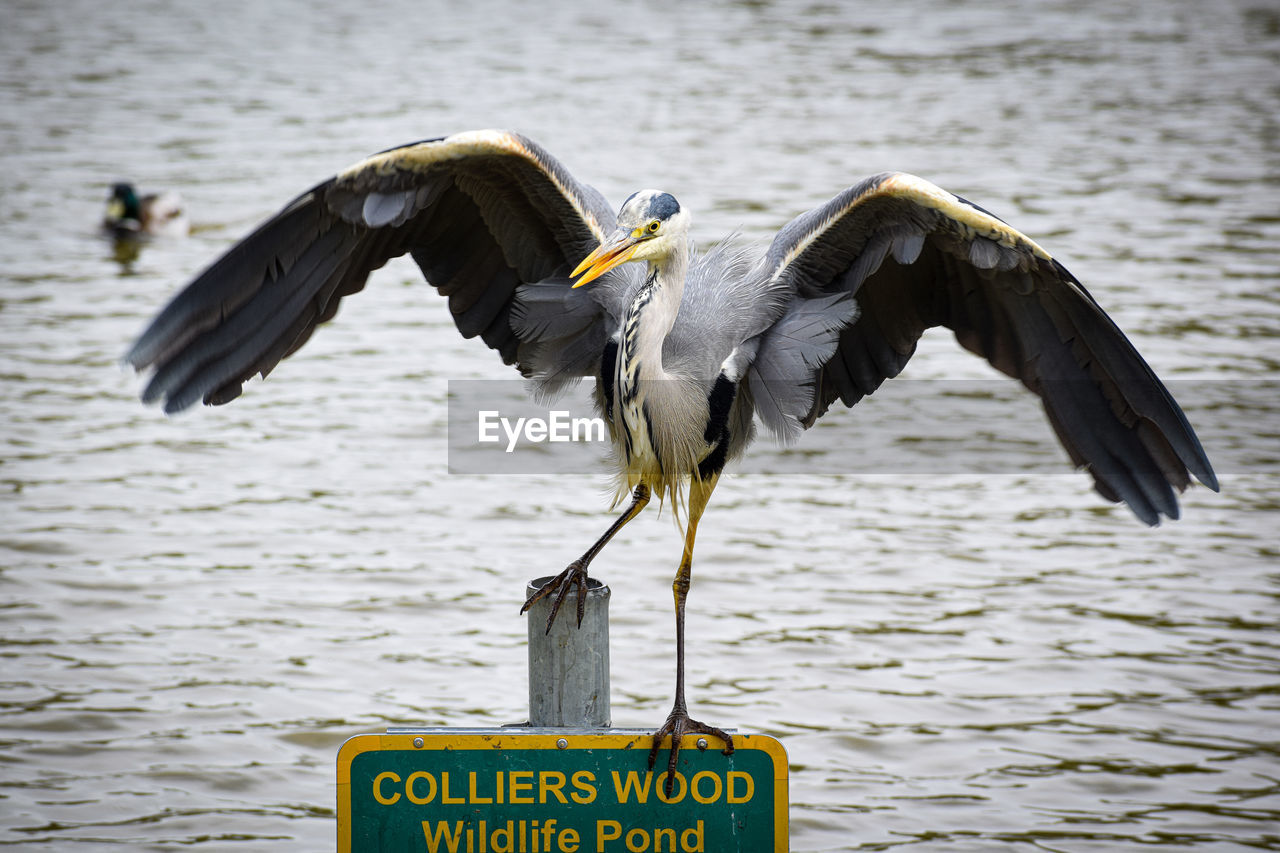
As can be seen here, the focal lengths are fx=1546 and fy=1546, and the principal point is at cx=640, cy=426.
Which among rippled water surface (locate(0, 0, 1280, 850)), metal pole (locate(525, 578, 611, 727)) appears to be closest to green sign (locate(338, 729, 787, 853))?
metal pole (locate(525, 578, 611, 727))

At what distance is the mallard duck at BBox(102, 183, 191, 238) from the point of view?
14.4 metres

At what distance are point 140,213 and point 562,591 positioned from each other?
11.9m

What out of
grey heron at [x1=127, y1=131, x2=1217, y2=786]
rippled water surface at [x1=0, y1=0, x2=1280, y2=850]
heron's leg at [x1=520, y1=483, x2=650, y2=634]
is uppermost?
grey heron at [x1=127, y1=131, x2=1217, y2=786]

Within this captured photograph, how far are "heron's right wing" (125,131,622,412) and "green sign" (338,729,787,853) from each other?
1.45 meters

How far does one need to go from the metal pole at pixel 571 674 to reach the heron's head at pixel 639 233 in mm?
1088

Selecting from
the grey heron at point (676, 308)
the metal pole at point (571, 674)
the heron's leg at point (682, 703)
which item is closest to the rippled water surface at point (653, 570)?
the heron's leg at point (682, 703)

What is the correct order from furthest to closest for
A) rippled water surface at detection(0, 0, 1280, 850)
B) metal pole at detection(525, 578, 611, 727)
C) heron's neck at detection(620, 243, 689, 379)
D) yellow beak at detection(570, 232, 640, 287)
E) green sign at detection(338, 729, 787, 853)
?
rippled water surface at detection(0, 0, 1280, 850) < heron's neck at detection(620, 243, 689, 379) < yellow beak at detection(570, 232, 640, 287) < metal pole at detection(525, 578, 611, 727) < green sign at detection(338, 729, 787, 853)

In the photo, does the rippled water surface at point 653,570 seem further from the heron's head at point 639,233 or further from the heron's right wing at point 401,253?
the heron's head at point 639,233

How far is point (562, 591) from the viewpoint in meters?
3.75

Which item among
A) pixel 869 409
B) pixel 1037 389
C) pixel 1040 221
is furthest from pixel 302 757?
pixel 1040 221

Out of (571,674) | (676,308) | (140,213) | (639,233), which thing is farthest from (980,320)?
(140,213)

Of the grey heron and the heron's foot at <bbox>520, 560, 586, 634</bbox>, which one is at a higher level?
the grey heron

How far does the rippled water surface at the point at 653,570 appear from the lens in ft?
20.9

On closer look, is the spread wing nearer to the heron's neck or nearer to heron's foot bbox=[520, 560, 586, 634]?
the heron's neck
